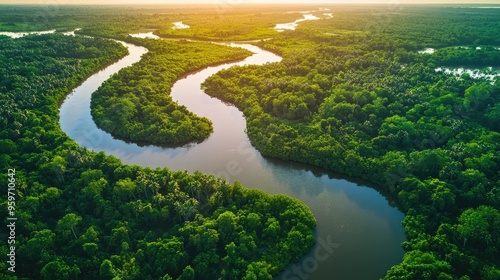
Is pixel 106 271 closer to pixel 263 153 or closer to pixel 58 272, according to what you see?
pixel 58 272

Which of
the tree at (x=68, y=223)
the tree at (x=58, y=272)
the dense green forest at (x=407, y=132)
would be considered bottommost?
the tree at (x=58, y=272)

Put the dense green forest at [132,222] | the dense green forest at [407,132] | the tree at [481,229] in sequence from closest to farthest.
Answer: the dense green forest at [132,222], the tree at [481,229], the dense green forest at [407,132]

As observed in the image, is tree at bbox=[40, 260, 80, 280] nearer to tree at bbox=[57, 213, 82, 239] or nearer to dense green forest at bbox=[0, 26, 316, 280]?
dense green forest at bbox=[0, 26, 316, 280]

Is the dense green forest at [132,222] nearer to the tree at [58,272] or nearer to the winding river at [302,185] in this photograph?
the tree at [58,272]

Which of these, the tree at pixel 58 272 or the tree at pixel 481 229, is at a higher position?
the tree at pixel 481 229

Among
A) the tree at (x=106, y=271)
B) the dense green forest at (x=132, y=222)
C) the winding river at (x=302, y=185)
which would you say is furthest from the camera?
the winding river at (x=302, y=185)

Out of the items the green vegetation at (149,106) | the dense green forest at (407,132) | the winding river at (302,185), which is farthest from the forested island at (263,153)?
the winding river at (302,185)

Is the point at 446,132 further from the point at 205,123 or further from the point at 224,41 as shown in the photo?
the point at 224,41
